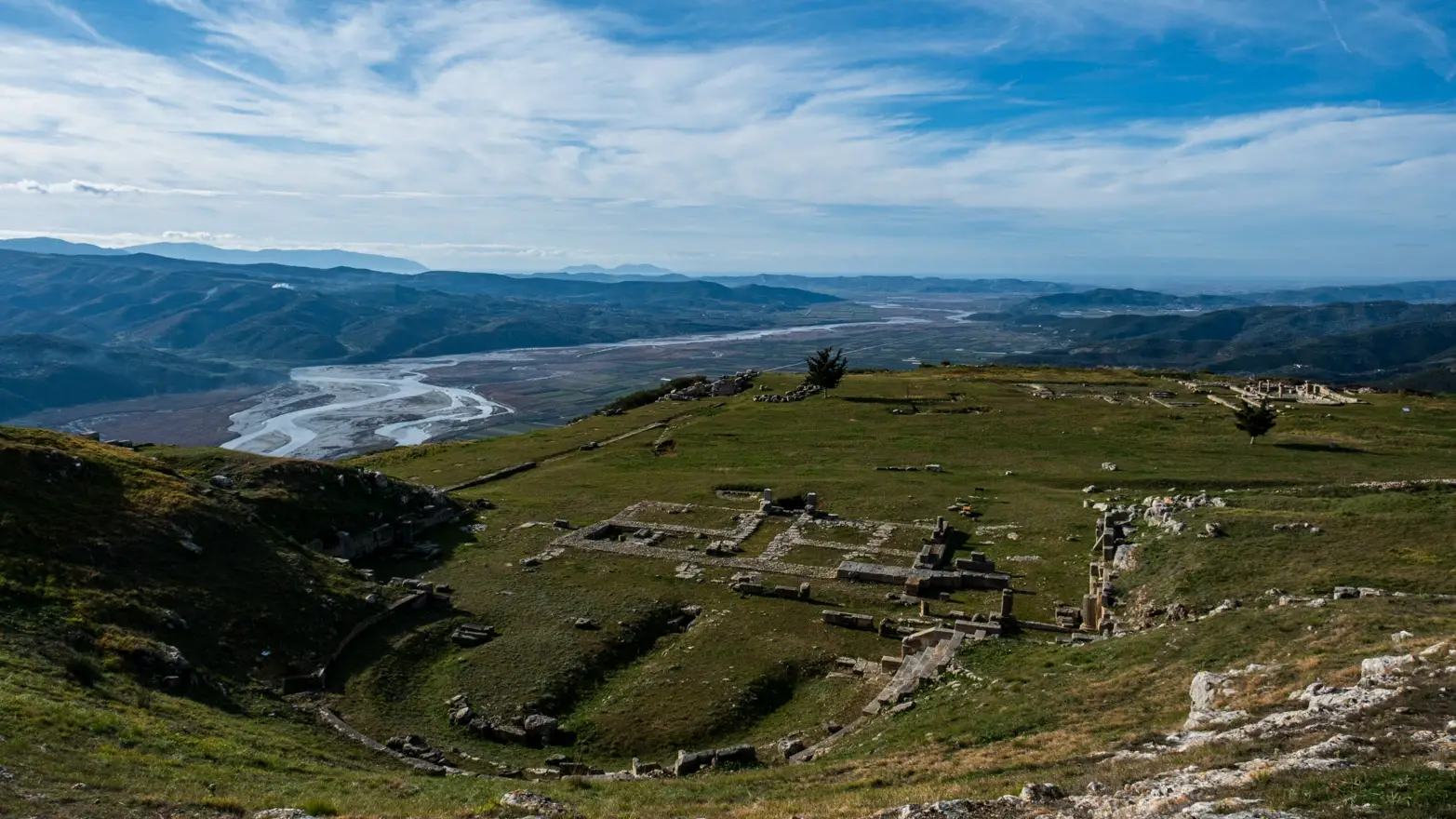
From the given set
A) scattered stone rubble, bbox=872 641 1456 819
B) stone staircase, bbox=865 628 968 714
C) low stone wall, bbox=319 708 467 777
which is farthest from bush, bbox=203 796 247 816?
stone staircase, bbox=865 628 968 714

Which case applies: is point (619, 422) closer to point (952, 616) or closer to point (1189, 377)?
point (952, 616)

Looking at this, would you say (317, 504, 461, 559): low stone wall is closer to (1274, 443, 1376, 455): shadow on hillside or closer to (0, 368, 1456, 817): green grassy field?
(0, 368, 1456, 817): green grassy field

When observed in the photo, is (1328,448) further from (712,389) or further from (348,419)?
(348,419)

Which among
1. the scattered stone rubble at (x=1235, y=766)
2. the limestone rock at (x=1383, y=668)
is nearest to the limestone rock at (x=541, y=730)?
the scattered stone rubble at (x=1235, y=766)

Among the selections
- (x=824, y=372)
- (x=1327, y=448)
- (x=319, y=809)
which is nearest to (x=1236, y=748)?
(x=319, y=809)

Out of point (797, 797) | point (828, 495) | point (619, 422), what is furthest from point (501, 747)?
point (619, 422)
